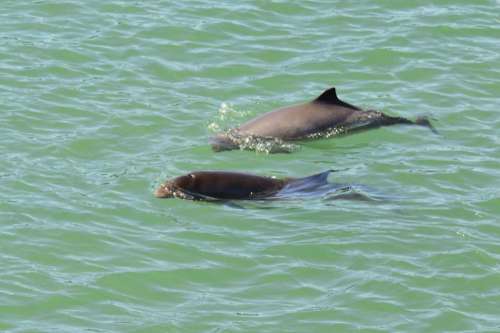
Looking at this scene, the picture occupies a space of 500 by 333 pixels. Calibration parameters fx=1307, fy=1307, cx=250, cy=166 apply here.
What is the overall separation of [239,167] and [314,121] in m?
1.31

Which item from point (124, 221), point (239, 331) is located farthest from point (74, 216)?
point (239, 331)

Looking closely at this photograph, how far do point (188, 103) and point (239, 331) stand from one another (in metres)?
5.26

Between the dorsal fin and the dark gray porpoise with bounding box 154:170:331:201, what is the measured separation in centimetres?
205

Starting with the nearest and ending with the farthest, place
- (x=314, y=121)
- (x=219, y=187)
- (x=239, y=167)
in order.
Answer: (x=219, y=187) < (x=239, y=167) < (x=314, y=121)

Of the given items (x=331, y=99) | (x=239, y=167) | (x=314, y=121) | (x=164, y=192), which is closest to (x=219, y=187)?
(x=164, y=192)

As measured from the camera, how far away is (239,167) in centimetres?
1255

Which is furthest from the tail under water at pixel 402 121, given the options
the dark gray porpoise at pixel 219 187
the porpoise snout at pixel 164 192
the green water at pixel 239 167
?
the porpoise snout at pixel 164 192

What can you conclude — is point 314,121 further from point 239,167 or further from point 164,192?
point 164,192

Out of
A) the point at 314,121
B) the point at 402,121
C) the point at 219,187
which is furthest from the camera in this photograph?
the point at 402,121

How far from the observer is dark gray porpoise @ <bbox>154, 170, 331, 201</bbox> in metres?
11.5

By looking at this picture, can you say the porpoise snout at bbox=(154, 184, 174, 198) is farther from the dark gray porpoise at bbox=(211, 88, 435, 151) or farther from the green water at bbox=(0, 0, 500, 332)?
the dark gray porpoise at bbox=(211, 88, 435, 151)

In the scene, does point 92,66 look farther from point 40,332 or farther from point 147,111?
point 40,332

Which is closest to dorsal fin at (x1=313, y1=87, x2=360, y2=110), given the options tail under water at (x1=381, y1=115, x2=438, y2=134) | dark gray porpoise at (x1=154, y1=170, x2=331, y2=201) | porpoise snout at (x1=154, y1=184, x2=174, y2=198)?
tail under water at (x1=381, y1=115, x2=438, y2=134)

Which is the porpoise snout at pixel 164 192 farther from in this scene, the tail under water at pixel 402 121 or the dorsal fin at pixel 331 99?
the tail under water at pixel 402 121
